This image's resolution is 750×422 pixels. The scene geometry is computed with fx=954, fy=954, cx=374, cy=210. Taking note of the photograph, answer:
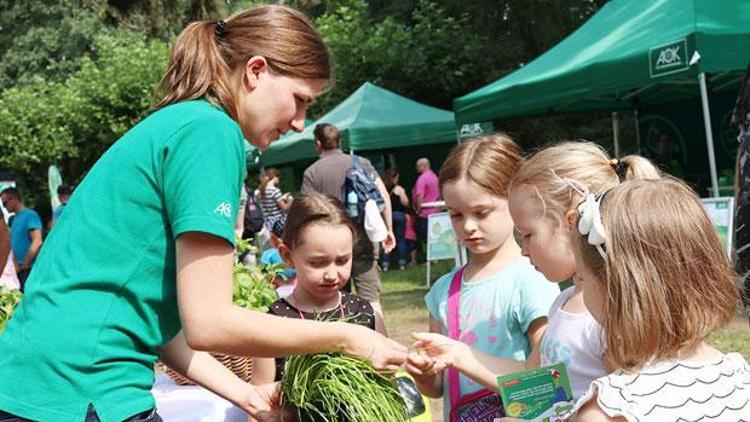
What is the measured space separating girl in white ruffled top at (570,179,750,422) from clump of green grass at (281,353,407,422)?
0.47 metres

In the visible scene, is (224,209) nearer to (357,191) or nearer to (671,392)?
(671,392)

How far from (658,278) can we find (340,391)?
0.71m

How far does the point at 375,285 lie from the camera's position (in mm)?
7121

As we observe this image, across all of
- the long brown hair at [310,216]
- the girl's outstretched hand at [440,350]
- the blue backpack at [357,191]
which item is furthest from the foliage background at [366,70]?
the girl's outstretched hand at [440,350]

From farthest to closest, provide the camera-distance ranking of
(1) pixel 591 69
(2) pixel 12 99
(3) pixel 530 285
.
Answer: (2) pixel 12 99
(1) pixel 591 69
(3) pixel 530 285

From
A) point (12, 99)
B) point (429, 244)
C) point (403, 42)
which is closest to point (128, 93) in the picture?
point (12, 99)

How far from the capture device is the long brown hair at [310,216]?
3.21m

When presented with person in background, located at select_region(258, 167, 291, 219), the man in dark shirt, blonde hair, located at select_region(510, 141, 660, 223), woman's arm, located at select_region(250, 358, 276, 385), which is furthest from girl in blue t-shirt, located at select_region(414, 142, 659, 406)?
person in background, located at select_region(258, 167, 291, 219)

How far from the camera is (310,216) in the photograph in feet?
10.6

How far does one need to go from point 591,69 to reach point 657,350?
6.60m

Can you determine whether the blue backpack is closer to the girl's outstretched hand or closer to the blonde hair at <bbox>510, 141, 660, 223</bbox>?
the blonde hair at <bbox>510, 141, 660, 223</bbox>

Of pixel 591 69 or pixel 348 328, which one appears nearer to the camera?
pixel 348 328

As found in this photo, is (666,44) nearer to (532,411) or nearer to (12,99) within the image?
(532,411)

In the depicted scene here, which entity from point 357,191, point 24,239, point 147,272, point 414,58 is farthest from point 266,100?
point 414,58
